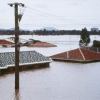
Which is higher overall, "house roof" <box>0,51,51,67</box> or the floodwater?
"house roof" <box>0,51,51,67</box>

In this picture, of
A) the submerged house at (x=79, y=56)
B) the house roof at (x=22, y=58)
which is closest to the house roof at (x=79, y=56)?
the submerged house at (x=79, y=56)

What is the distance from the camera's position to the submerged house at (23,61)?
73.6ft

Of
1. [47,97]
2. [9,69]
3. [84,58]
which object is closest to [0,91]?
[47,97]

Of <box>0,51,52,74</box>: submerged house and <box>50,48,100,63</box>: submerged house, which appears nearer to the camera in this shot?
<box>0,51,52,74</box>: submerged house

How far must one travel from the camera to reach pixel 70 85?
16750 millimetres

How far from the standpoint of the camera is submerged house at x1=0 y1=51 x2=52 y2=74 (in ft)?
73.6

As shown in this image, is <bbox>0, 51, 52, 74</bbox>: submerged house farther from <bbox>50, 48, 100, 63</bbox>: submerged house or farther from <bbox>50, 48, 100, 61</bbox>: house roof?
<bbox>50, 48, 100, 61</bbox>: house roof

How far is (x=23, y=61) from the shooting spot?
2483cm

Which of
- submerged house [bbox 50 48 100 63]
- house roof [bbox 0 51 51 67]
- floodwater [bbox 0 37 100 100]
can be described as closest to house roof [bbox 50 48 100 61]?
submerged house [bbox 50 48 100 63]

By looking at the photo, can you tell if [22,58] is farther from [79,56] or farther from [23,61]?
[79,56]

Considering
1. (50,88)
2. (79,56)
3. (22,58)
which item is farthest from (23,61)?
(79,56)

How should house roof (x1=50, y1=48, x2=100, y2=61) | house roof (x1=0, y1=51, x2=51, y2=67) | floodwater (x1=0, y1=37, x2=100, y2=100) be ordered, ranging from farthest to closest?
house roof (x1=50, y1=48, x2=100, y2=61), house roof (x1=0, y1=51, x2=51, y2=67), floodwater (x1=0, y1=37, x2=100, y2=100)

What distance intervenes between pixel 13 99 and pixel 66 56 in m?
20.3

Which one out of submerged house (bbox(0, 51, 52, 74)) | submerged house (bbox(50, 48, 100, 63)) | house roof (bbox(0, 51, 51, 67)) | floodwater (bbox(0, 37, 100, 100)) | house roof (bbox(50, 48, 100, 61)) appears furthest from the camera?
house roof (bbox(50, 48, 100, 61))
